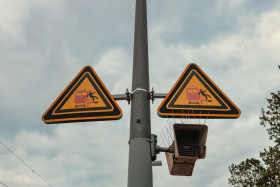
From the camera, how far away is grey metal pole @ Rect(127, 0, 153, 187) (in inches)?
90.1

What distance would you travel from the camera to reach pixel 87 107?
304cm

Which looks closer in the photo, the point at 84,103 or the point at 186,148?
the point at 186,148

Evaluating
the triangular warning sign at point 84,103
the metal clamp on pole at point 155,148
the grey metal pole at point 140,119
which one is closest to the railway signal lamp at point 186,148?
the metal clamp on pole at point 155,148

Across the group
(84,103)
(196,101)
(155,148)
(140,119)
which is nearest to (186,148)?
(155,148)

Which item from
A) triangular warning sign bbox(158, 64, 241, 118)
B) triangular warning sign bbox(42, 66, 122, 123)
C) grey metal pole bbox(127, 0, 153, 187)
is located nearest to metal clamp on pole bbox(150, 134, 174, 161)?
grey metal pole bbox(127, 0, 153, 187)

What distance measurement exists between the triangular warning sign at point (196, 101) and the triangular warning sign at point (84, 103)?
0.58m

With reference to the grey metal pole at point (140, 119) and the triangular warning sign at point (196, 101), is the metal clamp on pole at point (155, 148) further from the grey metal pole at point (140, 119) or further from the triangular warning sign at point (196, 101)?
the triangular warning sign at point (196, 101)

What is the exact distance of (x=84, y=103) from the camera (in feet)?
10.2

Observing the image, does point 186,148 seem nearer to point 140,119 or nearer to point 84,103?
point 140,119

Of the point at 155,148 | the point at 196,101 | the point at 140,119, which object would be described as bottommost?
the point at 155,148

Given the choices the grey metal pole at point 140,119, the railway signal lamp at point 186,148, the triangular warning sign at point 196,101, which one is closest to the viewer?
the grey metal pole at point 140,119

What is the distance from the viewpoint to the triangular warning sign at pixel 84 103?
299 centimetres

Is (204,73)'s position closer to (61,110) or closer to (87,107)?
(87,107)

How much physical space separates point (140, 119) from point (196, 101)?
2.56ft
